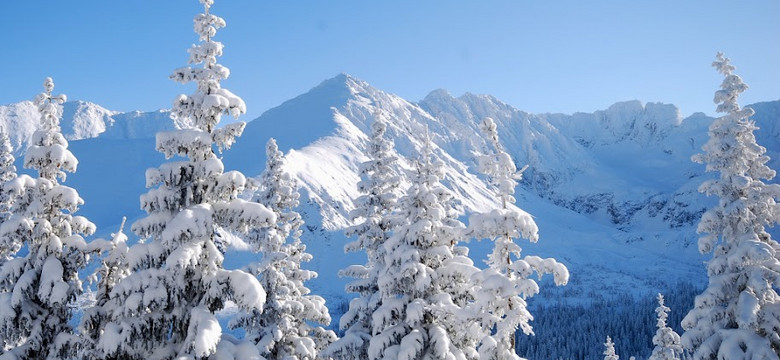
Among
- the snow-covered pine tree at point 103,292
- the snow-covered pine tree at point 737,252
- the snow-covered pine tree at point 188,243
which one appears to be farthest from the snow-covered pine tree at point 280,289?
the snow-covered pine tree at point 737,252

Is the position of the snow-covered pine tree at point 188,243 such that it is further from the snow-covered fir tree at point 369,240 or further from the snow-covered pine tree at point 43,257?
the snow-covered fir tree at point 369,240

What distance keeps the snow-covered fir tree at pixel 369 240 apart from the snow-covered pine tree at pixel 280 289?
2.52 m

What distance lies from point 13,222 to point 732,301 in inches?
842

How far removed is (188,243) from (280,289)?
10189mm

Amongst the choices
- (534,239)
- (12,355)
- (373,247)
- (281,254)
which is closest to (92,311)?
(12,355)

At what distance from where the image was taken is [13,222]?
15.1m

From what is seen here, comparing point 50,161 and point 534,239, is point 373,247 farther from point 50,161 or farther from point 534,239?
point 50,161

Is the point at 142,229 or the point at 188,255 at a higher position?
the point at 142,229

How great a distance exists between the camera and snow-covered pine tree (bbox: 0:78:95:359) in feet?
49.1

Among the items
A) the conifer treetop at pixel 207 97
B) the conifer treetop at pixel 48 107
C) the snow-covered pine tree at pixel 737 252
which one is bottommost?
the snow-covered pine tree at pixel 737 252

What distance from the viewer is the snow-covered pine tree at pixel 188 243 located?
1151 centimetres

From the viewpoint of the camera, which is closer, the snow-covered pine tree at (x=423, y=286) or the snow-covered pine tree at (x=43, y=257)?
the snow-covered pine tree at (x=43, y=257)

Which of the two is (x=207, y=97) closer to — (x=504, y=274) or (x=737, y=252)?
(x=504, y=274)

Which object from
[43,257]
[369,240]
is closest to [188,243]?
[43,257]
